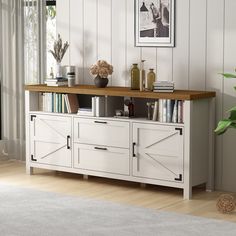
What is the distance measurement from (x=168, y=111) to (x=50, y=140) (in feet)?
4.63

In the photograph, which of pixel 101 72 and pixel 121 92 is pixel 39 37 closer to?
pixel 101 72

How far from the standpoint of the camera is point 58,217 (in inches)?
209

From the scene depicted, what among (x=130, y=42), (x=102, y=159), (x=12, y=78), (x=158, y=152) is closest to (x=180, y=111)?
(x=158, y=152)

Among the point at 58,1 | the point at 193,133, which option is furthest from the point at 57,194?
the point at 58,1

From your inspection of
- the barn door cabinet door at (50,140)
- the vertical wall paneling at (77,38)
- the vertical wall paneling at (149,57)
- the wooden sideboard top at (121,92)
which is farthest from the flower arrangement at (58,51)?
the vertical wall paneling at (149,57)

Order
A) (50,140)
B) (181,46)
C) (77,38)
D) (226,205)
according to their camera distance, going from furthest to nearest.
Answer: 1. (77,38)
2. (50,140)
3. (181,46)
4. (226,205)

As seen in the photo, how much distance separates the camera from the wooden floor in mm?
5715

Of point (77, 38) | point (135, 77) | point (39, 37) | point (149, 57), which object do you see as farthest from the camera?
point (39, 37)

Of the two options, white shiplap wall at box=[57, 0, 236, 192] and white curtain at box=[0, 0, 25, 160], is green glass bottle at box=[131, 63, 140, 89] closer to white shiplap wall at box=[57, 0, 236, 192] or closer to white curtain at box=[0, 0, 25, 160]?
white shiplap wall at box=[57, 0, 236, 192]

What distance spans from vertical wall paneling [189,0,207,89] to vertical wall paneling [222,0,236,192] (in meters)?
0.23

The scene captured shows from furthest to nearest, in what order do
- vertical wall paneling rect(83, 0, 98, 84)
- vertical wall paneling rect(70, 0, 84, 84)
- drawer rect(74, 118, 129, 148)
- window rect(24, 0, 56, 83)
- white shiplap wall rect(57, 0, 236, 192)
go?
window rect(24, 0, 56, 83), vertical wall paneling rect(70, 0, 84, 84), vertical wall paneling rect(83, 0, 98, 84), drawer rect(74, 118, 129, 148), white shiplap wall rect(57, 0, 236, 192)

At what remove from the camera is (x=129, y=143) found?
6332mm

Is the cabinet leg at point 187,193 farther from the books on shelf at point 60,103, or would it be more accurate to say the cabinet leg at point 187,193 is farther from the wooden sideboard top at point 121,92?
the books on shelf at point 60,103

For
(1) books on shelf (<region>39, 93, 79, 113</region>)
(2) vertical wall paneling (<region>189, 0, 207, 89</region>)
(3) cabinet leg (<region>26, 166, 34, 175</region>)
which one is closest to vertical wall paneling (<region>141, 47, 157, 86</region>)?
(2) vertical wall paneling (<region>189, 0, 207, 89</region>)
